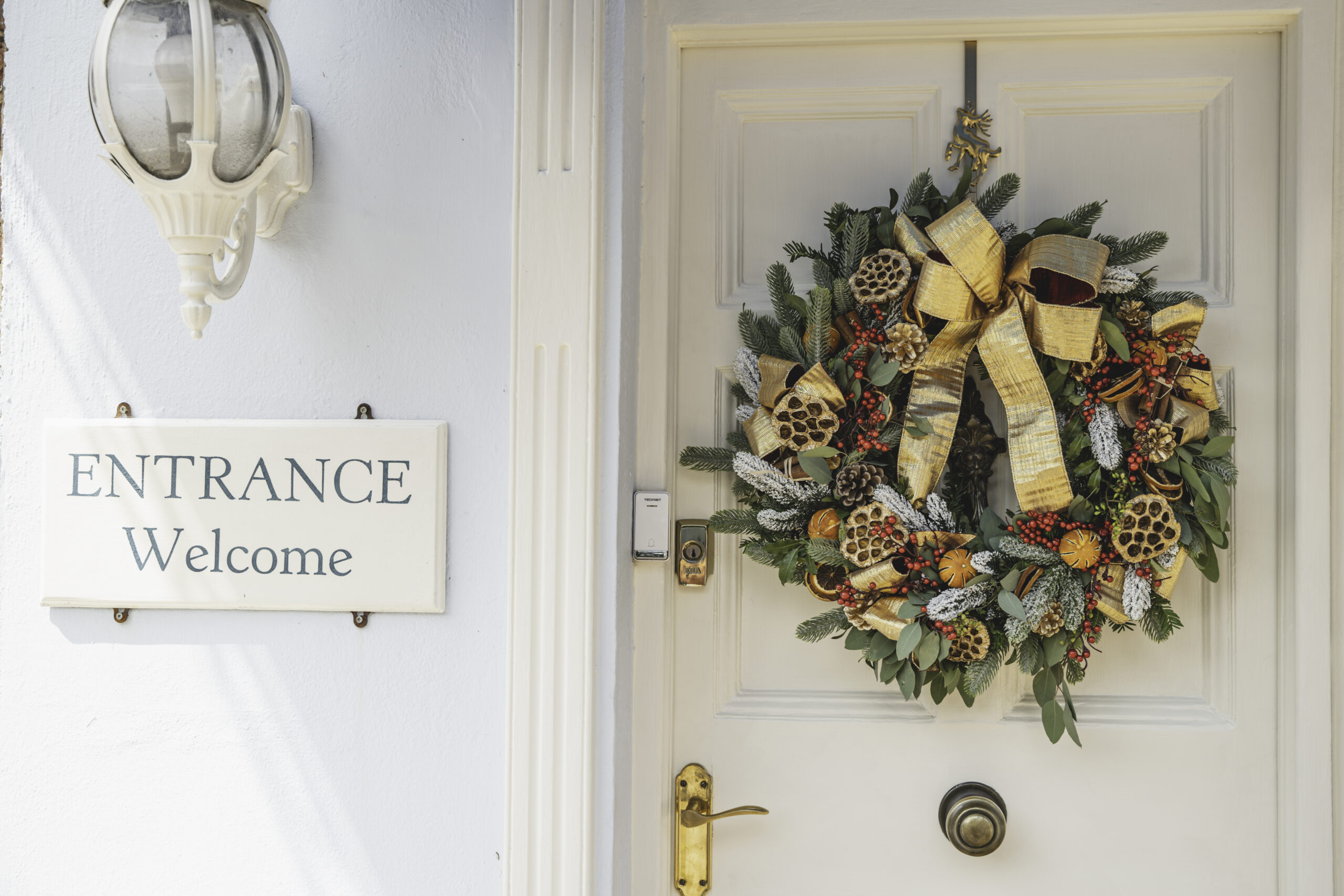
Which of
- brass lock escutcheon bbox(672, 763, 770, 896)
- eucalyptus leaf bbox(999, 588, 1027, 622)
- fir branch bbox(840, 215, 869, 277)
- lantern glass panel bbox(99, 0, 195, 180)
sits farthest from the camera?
brass lock escutcheon bbox(672, 763, 770, 896)

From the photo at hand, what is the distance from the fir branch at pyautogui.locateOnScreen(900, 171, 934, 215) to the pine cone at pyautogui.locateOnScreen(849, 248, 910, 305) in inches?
3.4

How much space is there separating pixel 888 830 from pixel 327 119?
1378mm

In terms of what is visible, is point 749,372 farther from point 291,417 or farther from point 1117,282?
point 291,417

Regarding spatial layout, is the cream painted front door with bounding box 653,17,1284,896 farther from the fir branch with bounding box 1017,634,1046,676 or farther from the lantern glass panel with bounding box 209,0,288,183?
the lantern glass panel with bounding box 209,0,288,183

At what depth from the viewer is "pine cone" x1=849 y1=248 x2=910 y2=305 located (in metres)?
1.19

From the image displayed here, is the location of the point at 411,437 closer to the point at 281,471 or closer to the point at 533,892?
the point at 281,471

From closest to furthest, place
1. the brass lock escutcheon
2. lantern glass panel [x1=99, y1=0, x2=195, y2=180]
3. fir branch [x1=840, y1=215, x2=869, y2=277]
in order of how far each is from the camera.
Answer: lantern glass panel [x1=99, y1=0, x2=195, y2=180] → fir branch [x1=840, y1=215, x2=869, y2=277] → the brass lock escutcheon

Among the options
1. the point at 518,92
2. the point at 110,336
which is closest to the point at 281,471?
the point at 110,336

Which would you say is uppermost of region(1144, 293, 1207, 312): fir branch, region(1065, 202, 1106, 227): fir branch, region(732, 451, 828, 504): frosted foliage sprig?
region(1065, 202, 1106, 227): fir branch

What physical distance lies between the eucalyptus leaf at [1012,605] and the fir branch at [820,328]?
1.33ft

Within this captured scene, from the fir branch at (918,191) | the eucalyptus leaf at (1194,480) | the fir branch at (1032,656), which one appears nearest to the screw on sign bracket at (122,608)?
the fir branch at (918,191)

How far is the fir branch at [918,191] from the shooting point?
4.07ft

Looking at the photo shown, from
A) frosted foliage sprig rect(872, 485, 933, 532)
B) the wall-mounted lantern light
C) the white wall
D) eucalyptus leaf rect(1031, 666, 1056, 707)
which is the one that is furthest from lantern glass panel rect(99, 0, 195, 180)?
eucalyptus leaf rect(1031, 666, 1056, 707)

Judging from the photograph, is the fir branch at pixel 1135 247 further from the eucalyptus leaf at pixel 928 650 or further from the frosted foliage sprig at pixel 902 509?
the eucalyptus leaf at pixel 928 650
